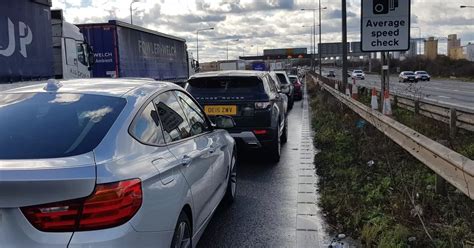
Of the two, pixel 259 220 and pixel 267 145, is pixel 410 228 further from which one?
pixel 267 145

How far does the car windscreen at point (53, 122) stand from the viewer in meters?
3.05

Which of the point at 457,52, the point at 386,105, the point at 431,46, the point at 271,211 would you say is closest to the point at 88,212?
the point at 271,211

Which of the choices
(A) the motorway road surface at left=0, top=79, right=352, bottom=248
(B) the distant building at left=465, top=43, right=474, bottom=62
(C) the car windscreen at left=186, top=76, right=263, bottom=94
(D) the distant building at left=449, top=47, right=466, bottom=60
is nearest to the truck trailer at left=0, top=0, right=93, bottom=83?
(C) the car windscreen at left=186, top=76, right=263, bottom=94

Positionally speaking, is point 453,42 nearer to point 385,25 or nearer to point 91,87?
point 385,25

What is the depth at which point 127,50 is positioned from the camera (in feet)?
71.4

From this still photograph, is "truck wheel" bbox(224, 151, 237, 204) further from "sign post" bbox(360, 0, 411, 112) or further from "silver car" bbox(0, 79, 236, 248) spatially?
"sign post" bbox(360, 0, 411, 112)

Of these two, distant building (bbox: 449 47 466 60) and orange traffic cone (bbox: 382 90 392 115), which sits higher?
distant building (bbox: 449 47 466 60)

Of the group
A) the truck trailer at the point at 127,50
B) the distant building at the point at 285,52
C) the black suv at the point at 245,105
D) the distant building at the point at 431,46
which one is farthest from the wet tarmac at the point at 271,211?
the distant building at the point at 431,46

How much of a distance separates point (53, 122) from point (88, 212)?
36.4 inches

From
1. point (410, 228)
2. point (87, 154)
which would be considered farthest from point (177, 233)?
point (410, 228)

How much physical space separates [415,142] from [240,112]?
11.6ft

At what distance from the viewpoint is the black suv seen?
8734mm

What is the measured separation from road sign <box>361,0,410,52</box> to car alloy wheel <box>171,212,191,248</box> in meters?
7.14

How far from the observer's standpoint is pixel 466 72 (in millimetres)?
70562
